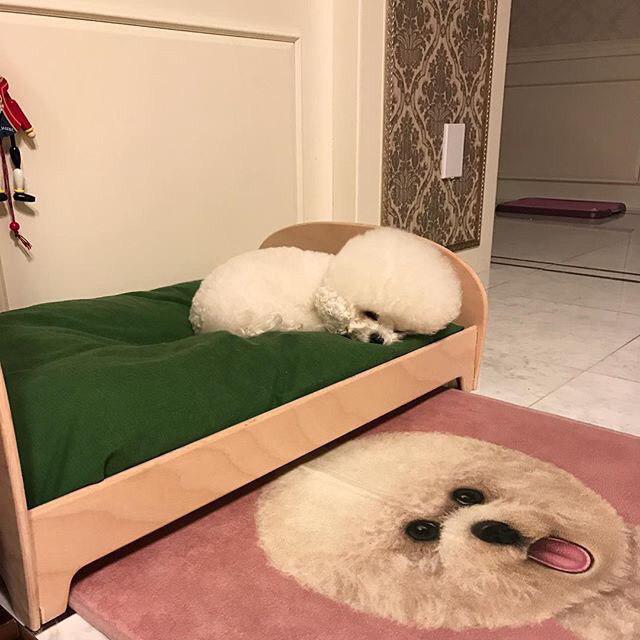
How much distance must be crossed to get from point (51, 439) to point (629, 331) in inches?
71.8

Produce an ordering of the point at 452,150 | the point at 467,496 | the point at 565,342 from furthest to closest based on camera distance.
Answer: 1. the point at 452,150
2. the point at 565,342
3. the point at 467,496

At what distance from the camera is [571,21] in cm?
470

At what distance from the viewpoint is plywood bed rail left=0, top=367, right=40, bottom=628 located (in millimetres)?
758

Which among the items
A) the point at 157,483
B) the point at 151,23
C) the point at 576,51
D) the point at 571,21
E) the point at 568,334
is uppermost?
the point at 571,21

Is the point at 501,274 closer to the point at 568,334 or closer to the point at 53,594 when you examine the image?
the point at 568,334

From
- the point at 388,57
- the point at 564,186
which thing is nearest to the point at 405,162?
the point at 388,57

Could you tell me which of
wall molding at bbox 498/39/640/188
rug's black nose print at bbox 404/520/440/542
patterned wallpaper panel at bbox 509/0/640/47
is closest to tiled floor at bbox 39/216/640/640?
rug's black nose print at bbox 404/520/440/542

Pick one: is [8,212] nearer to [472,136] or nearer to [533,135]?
[472,136]

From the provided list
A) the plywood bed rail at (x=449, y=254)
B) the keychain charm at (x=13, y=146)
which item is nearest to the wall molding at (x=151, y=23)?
the keychain charm at (x=13, y=146)

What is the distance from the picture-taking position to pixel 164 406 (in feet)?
3.23

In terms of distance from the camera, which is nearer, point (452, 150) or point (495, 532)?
point (495, 532)

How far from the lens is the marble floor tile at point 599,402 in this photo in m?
1.44

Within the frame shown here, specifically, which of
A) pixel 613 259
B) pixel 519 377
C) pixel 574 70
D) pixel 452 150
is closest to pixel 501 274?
pixel 613 259

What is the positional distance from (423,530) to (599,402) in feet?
2.42
